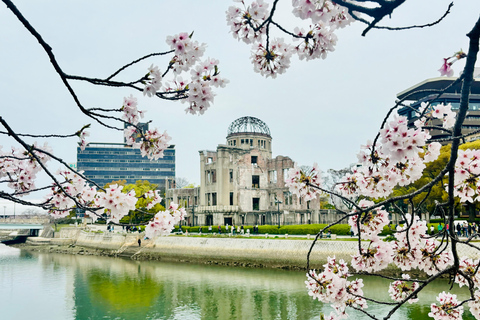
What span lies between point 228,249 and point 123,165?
8691 cm

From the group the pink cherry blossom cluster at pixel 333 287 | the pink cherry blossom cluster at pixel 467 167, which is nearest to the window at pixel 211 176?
the pink cherry blossom cluster at pixel 333 287

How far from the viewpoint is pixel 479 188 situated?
493 cm

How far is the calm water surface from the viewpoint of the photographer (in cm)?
2231

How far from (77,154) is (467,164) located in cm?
12300

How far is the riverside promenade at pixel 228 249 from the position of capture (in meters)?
32.3

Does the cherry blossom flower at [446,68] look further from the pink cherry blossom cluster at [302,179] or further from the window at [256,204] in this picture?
the window at [256,204]

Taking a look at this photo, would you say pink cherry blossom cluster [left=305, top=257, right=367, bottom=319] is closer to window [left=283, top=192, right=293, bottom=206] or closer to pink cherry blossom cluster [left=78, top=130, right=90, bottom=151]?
pink cherry blossom cluster [left=78, top=130, right=90, bottom=151]

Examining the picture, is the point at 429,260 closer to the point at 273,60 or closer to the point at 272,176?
the point at 273,60

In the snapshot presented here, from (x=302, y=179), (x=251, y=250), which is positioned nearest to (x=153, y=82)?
(x=302, y=179)

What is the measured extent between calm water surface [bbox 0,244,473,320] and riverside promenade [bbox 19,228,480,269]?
1704 millimetres

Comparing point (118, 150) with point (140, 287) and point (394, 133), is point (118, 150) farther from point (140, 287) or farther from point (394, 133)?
point (394, 133)

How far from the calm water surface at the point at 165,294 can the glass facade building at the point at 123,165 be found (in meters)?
81.1

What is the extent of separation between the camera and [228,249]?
39.5m

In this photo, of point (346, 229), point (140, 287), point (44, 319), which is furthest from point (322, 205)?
point (44, 319)
